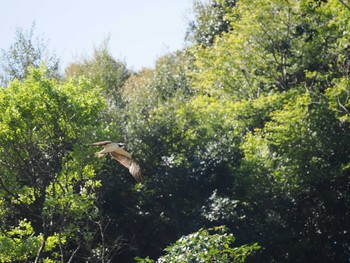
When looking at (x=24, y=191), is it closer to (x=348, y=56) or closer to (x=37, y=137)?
(x=37, y=137)

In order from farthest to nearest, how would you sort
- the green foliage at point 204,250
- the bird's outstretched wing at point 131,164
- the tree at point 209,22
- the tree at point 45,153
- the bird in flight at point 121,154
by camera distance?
the tree at point 209,22, the tree at point 45,153, the bird's outstretched wing at point 131,164, the bird in flight at point 121,154, the green foliage at point 204,250

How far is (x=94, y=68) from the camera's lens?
114 ft

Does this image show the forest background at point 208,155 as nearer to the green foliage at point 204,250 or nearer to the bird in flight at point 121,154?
the bird in flight at point 121,154

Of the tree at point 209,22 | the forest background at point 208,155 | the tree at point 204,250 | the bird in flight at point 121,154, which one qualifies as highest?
the tree at point 209,22

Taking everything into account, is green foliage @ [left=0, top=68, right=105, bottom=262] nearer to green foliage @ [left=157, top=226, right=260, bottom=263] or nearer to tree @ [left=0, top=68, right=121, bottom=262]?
tree @ [left=0, top=68, right=121, bottom=262]

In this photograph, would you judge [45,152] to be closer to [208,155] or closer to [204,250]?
[208,155]

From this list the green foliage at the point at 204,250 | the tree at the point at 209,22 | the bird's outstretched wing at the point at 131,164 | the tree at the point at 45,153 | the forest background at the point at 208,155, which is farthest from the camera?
the tree at the point at 209,22

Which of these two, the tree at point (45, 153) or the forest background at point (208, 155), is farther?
the forest background at point (208, 155)

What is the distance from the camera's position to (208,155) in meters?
21.3

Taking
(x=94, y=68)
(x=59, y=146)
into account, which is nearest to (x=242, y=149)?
(x=59, y=146)

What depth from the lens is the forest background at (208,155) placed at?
16375 mm

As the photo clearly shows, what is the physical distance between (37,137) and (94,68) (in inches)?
732

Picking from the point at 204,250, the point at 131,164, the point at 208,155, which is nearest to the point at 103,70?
the point at 208,155

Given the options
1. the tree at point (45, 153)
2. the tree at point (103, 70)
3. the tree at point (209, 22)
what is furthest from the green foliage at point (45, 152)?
the tree at point (209, 22)
